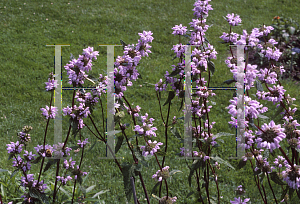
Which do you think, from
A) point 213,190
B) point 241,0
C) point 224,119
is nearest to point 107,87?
point 213,190

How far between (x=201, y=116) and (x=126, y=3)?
24.9 feet

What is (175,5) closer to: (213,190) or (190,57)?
(213,190)

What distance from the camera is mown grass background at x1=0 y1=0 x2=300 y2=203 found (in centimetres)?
377

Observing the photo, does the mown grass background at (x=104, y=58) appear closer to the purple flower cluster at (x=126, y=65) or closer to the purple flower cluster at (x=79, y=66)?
the purple flower cluster at (x=126, y=65)

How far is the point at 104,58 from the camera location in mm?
6289

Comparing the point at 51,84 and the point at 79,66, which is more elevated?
the point at 79,66

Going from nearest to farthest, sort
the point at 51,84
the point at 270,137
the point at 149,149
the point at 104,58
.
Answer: the point at 270,137, the point at 149,149, the point at 51,84, the point at 104,58

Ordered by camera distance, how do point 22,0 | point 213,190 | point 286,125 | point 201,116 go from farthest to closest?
point 22,0 < point 213,190 < point 201,116 < point 286,125

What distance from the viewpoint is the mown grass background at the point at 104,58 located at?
377cm

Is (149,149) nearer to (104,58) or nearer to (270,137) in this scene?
(270,137)

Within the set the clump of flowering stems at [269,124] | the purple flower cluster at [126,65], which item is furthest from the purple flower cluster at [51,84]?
the clump of flowering stems at [269,124]

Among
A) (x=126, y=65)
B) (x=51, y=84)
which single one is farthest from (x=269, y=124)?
(x=51, y=84)

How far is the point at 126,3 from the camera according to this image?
9062mm

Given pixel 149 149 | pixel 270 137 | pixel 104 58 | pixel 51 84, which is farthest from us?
pixel 104 58
